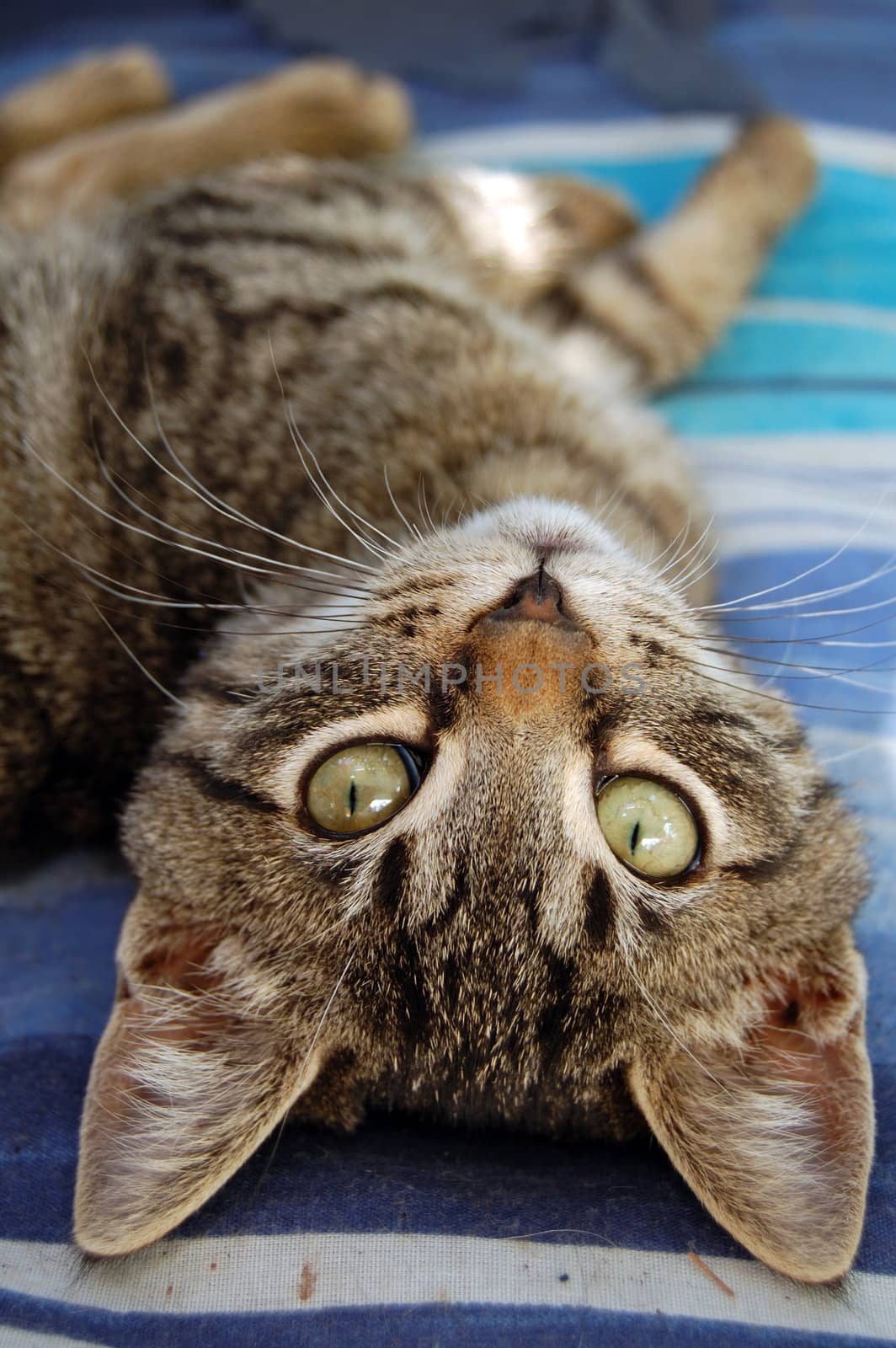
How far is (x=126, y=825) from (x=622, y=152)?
2.30 metres

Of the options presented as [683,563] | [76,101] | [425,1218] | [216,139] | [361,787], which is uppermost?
[76,101]

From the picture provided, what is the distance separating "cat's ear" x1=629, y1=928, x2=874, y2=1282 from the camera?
1.18 m

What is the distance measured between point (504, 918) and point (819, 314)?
1.83 meters

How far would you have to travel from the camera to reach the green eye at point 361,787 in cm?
131

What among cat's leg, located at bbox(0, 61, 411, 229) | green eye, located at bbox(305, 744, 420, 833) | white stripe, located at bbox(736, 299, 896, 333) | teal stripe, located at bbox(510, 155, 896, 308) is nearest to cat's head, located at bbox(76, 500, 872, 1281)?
green eye, located at bbox(305, 744, 420, 833)

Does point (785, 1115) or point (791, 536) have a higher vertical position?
point (791, 536)

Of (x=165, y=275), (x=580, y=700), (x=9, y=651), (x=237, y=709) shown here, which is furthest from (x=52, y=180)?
(x=580, y=700)

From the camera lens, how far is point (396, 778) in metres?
1.32

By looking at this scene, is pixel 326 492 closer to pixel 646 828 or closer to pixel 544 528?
pixel 544 528

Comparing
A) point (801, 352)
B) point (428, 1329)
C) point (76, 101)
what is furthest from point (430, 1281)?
point (76, 101)

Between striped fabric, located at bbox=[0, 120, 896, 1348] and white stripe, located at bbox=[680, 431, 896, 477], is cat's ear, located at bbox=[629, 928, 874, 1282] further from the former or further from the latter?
white stripe, located at bbox=[680, 431, 896, 477]

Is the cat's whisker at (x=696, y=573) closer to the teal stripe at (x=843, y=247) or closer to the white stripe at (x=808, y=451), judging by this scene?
the white stripe at (x=808, y=451)

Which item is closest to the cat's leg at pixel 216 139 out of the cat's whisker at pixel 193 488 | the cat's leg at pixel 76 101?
the cat's leg at pixel 76 101

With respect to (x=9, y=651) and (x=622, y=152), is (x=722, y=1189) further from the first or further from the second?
(x=622, y=152)
